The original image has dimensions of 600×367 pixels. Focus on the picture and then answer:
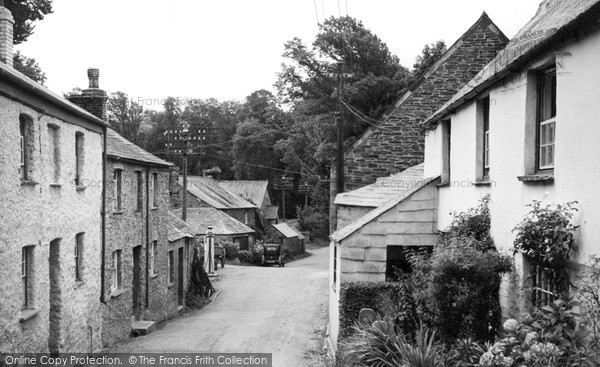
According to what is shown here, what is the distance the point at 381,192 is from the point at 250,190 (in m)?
54.5

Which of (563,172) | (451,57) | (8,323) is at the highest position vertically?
(451,57)

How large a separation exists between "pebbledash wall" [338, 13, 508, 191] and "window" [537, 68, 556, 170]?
532 inches

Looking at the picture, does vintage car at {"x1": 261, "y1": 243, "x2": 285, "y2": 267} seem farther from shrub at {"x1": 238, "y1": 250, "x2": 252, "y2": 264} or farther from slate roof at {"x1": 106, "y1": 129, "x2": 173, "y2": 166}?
slate roof at {"x1": 106, "y1": 129, "x2": 173, "y2": 166}

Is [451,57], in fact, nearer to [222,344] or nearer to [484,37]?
[484,37]

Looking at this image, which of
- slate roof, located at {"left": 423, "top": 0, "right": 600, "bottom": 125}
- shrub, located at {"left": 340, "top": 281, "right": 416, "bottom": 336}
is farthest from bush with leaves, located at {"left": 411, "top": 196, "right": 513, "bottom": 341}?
shrub, located at {"left": 340, "top": 281, "right": 416, "bottom": 336}

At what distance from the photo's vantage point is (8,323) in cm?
1274

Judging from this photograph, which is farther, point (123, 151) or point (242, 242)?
point (242, 242)

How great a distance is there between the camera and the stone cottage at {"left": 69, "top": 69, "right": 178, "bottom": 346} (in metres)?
20.8

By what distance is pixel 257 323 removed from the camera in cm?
2422

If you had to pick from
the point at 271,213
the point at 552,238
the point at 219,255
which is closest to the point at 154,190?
the point at 552,238

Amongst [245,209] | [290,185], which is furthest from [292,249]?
[290,185]

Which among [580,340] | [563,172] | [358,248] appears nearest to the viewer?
[580,340]

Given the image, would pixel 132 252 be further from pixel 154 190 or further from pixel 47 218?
pixel 47 218

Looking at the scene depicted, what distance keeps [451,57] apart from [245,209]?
1731 inches
